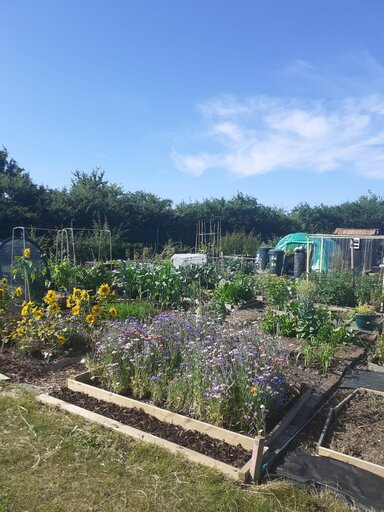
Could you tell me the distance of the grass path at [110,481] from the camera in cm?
234

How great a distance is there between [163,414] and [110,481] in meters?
0.81

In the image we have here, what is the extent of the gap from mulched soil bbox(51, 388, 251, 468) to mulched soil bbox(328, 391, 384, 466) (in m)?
0.81

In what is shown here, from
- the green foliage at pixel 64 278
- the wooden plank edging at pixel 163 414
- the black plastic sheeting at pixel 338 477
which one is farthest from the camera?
the green foliage at pixel 64 278

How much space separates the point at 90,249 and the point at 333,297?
8926 millimetres

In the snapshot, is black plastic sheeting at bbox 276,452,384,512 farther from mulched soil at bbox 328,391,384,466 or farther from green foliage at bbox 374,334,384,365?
green foliage at bbox 374,334,384,365

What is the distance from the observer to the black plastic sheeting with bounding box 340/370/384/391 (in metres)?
4.28

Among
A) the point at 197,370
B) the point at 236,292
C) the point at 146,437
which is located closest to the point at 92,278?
the point at 236,292

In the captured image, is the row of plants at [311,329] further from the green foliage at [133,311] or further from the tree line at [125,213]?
the tree line at [125,213]

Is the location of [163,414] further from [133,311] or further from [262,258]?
[262,258]

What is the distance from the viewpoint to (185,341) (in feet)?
13.2

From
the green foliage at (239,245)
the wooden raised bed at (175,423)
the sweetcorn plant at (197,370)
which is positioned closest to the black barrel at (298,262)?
the green foliage at (239,245)

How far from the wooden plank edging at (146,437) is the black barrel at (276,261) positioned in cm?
1283

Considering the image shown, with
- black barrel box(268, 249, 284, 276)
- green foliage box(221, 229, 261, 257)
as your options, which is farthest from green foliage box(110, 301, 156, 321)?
green foliage box(221, 229, 261, 257)

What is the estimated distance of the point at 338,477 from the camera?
267 cm
